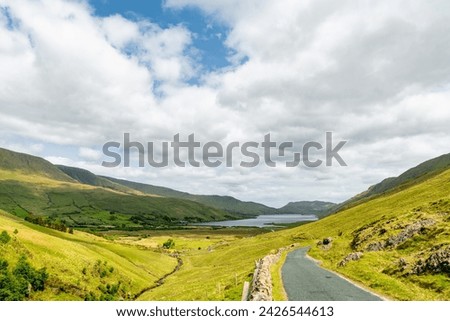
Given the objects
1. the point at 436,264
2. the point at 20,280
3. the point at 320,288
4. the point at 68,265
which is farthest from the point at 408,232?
the point at 68,265

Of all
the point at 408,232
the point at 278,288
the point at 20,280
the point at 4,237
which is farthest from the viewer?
the point at 4,237

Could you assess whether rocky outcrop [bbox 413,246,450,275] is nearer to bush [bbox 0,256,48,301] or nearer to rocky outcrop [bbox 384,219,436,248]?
rocky outcrop [bbox 384,219,436,248]

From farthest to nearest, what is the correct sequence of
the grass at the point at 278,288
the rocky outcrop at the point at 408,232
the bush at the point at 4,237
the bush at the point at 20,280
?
1. the bush at the point at 4,237
2. the bush at the point at 20,280
3. the rocky outcrop at the point at 408,232
4. the grass at the point at 278,288

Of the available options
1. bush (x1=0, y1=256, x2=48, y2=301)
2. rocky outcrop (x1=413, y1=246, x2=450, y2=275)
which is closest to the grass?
rocky outcrop (x1=413, y1=246, x2=450, y2=275)

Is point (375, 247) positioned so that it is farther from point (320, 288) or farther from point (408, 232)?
point (320, 288)

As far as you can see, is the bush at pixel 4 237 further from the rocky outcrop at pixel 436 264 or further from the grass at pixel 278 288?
the rocky outcrop at pixel 436 264

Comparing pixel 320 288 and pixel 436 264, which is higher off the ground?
pixel 436 264

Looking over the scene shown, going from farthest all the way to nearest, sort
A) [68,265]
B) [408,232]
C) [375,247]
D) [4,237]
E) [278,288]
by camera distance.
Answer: [68,265] < [4,237] < [375,247] < [408,232] < [278,288]

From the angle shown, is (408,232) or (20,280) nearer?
(408,232)

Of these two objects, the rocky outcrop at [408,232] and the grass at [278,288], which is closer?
the grass at [278,288]

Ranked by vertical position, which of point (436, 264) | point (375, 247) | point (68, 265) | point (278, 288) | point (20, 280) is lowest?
point (20, 280)

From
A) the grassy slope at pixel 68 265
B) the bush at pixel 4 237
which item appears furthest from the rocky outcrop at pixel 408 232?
the bush at pixel 4 237
